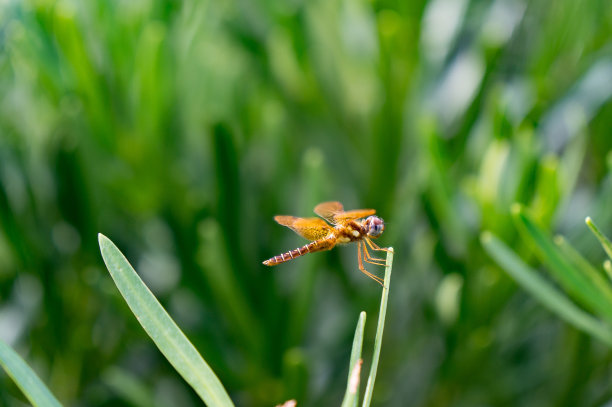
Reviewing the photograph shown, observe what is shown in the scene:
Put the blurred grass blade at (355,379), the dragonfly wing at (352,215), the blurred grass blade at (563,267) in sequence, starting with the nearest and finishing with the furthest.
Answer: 1. the blurred grass blade at (355,379)
2. the blurred grass blade at (563,267)
3. the dragonfly wing at (352,215)

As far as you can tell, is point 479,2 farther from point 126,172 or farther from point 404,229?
point 126,172

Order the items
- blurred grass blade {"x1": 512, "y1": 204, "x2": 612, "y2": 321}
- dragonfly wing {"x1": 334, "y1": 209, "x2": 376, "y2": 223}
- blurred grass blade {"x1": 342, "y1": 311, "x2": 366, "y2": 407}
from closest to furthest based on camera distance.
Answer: blurred grass blade {"x1": 342, "y1": 311, "x2": 366, "y2": 407}, blurred grass blade {"x1": 512, "y1": 204, "x2": 612, "y2": 321}, dragonfly wing {"x1": 334, "y1": 209, "x2": 376, "y2": 223}

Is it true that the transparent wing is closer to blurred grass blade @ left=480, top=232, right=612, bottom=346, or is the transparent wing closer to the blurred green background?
the blurred green background

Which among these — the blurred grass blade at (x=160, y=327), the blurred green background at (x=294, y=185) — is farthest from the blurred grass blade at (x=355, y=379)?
the blurred green background at (x=294, y=185)

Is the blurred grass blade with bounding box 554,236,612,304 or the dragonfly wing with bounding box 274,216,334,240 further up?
the dragonfly wing with bounding box 274,216,334,240

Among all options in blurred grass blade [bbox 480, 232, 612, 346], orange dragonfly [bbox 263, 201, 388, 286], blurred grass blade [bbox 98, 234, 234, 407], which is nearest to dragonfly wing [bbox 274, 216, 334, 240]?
orange dragonfly [bbox 263, 201, 388, 286]

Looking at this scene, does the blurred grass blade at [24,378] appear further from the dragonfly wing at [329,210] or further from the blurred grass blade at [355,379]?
the dragonfly wing at [329,210]

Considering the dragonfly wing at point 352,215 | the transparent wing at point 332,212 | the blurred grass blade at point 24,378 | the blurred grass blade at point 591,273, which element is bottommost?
the blurred grass blade at point 591,273

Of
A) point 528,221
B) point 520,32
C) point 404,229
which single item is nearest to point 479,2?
point 520,32
